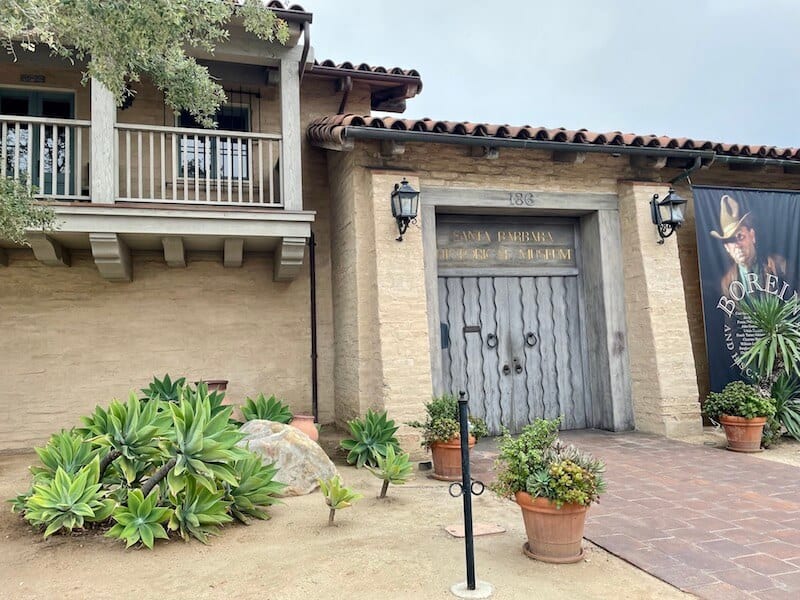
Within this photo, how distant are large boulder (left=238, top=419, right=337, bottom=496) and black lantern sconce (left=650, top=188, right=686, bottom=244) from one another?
17.8 ft

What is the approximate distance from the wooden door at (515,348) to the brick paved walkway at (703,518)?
4.45ft

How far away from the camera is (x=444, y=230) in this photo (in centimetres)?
790

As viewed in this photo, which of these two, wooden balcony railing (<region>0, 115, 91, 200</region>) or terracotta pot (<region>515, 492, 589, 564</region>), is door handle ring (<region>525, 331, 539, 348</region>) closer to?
terracotta pot (<region>515, 492, 589, 564</region>)

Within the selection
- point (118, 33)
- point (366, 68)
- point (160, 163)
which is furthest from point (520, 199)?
point (118, 33)

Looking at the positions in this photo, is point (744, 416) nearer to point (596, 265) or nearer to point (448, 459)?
point (596, 265)

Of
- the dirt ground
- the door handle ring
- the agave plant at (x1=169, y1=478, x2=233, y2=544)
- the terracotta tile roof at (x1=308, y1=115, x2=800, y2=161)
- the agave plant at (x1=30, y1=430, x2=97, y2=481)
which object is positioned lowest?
the dirt ground

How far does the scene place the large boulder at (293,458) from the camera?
16.7 ft

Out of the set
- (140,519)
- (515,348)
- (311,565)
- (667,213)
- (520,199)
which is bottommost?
(311,565)

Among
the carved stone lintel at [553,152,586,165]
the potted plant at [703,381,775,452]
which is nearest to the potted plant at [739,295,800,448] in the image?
the potted plant at [703,381,775,452]

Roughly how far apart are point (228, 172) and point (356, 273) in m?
2.08

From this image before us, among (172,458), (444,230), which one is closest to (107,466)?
(172,458)

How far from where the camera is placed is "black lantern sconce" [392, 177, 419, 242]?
21.9 feet

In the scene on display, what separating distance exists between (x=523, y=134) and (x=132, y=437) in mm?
5438

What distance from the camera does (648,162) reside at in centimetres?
805
